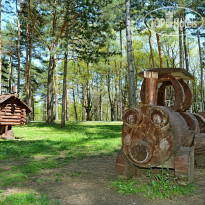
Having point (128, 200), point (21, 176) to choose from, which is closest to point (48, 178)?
point (21, 176)

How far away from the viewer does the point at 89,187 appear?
3.97 meters

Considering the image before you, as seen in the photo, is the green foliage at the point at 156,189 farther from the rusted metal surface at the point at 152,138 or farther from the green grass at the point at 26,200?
the green grass at the point at 26,200

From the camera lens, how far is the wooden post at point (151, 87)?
13.7 feet

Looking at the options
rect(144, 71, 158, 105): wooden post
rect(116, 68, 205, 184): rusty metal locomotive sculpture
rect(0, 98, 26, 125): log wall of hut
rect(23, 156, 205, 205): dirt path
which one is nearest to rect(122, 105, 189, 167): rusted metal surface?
rect(116, 68, 205, 184): rusty metal locomotive sculpture

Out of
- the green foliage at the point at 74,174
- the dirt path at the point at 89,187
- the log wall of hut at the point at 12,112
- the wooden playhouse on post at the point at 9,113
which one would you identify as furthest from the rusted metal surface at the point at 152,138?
the log wall of hut at the point at 12,112

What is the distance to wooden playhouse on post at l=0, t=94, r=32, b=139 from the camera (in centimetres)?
1087

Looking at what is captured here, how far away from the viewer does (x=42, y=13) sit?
19.7m

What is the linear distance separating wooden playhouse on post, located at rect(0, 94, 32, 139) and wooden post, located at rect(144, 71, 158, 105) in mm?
8439

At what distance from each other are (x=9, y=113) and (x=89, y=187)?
337 inches

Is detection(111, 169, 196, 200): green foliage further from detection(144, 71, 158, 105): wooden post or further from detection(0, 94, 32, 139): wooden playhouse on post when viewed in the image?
detection(0, 94, 32, 139): wooden playhouse on post

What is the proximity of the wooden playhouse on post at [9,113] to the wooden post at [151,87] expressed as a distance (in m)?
8.44

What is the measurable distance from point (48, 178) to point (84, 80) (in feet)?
85.7

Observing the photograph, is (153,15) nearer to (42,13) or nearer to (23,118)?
(42,13)

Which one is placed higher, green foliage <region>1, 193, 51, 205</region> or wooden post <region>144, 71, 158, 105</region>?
wooden post <region>144, 71, 158, 105</region>
